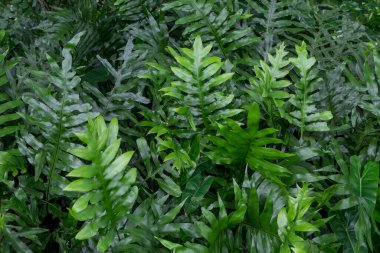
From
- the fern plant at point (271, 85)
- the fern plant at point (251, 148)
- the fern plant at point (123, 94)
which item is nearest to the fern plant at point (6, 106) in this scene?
the fern plant at point (123, 94)

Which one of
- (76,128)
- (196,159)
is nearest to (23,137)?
(76,128)

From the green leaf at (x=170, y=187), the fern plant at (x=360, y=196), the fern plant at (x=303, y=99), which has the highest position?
the fern plant at (x=303, y=99)

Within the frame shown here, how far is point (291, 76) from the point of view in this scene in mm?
1384

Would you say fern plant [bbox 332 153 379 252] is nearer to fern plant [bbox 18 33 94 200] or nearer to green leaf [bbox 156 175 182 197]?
green leaf [bbox 156 175 182 197]

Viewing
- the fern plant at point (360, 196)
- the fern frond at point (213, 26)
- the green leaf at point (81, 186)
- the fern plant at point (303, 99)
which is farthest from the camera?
the fern frond at point (213, 26)

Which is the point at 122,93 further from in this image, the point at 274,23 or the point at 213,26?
the point at 274,23

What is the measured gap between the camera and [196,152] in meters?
1.08

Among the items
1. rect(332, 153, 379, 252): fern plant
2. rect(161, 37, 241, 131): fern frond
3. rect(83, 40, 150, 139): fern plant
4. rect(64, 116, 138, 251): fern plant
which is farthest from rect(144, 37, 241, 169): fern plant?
rect(332, 153, 379, 252): fern plant

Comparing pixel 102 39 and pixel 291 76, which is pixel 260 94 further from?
pixel 102 39

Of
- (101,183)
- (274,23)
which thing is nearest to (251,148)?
(101,183)

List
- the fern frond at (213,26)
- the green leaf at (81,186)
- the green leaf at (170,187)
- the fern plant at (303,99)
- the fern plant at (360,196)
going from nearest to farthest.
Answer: the green leaf at (81,186), the fern plant at (360,196), the green leaf at (170,187), the fern plant at (303,99), the fern frond at (213,26)

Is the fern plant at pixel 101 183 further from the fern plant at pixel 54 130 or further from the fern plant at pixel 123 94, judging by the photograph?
the fern plant at pixel 123 94

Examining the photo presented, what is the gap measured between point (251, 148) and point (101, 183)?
1.24 feet

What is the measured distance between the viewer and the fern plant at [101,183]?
810 mm
